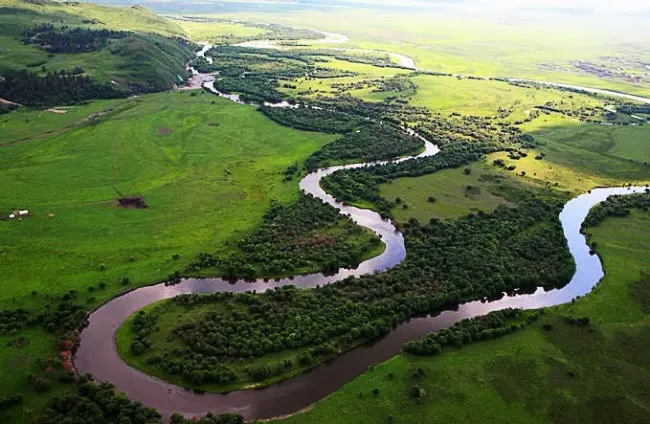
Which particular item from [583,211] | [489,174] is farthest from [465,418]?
[489,174]

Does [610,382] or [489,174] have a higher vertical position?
[489,174]

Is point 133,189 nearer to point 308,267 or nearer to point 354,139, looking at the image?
point 308,267

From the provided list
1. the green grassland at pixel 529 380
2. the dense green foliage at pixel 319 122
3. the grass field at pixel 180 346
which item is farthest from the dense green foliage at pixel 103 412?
the dense green foliage at pixel 319 122

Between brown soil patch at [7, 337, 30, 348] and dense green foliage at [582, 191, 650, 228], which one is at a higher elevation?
dense green foliage at [582, 191, 650, 228]

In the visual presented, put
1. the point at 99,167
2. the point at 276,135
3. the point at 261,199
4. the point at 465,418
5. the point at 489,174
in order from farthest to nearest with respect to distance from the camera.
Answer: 1. the point at 276,135
2. the point at 489,174
3. the point at 99,167
4. the point at 261,199
5. the point at 465,418

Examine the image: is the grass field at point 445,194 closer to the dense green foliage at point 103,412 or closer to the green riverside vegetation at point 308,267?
the green riverside vegetation at point 308,267

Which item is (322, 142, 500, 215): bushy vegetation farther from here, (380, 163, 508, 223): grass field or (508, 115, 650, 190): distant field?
(508, 115, 650, 190): distant field

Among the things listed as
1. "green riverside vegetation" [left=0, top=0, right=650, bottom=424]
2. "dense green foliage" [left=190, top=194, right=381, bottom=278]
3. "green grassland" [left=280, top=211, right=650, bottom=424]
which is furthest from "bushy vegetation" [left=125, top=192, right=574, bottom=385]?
"green grassland" [left=280, top=211, right=650, bottom=424]

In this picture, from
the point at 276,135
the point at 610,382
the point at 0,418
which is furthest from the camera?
the point at 276,135

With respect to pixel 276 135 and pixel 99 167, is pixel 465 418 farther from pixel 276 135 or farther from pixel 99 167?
pixel 276 135
